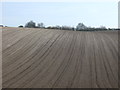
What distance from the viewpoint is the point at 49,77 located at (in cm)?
88

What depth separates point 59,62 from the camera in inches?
41.5

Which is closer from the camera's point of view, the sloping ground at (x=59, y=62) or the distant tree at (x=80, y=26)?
the sloping ground at (x=59, y=62)

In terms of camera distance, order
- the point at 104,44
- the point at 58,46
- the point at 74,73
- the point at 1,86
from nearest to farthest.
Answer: the point at 1,86 < the point at 74,73 < the point at 58,46 < the point at 104,44

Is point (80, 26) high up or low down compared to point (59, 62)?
up

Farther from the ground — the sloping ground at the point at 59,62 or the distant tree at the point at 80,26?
the distant tree at the point at 80,26

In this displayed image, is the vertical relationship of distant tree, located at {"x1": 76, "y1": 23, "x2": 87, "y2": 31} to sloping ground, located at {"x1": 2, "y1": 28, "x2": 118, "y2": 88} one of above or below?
above

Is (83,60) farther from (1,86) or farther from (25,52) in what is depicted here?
(1,86)

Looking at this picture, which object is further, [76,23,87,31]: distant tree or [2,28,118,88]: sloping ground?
[76,23,87,31]: distant tree

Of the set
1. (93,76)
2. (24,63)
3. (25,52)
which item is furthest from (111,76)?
(25,52)

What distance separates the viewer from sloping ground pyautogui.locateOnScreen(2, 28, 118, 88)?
85 cm

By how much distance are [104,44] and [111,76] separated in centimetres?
54

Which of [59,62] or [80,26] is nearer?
[59,62]

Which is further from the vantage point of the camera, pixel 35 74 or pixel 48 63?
pixel 48 63

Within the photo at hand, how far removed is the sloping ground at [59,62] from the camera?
2.78 feet
